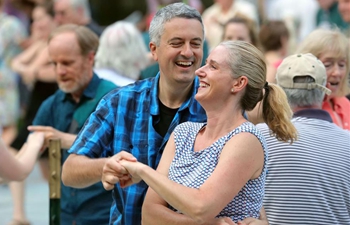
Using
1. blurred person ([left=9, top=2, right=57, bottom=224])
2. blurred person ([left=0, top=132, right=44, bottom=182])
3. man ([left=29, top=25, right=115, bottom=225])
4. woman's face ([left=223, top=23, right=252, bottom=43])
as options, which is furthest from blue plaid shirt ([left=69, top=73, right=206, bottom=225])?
blurred person ([left=9, top=2, right=57, bottom=224])

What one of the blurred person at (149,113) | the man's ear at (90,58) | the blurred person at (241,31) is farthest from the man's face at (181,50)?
the blurred person at (241,31)

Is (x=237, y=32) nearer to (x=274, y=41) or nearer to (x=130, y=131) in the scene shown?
(x=274, y=41)

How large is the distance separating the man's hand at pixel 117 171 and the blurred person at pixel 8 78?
6246 mm

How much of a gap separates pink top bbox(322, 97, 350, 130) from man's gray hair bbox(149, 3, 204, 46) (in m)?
1.33

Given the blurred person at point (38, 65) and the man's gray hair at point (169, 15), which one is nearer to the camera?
the man's gray hair at point (169, 15)

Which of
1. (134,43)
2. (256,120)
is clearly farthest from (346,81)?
(134,43)

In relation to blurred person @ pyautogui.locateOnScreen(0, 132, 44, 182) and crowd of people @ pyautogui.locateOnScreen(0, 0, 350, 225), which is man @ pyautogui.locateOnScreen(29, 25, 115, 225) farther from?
blurred person @ pyautogui.locateOnScreen(0, 132, 44, 182)

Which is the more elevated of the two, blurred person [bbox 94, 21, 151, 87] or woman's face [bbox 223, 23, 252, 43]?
woman's face [bbox 223, 23, 252, 43]

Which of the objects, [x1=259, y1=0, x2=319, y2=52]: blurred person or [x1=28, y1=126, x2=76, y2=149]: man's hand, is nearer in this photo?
[x1=28, y1=126, x2=76, y2=149]: man's hand

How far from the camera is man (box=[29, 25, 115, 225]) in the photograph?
532 centimetres

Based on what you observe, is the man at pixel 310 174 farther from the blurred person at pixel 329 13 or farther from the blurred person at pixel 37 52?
the blurred person at pixel 329 13

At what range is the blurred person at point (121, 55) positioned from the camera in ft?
23.3

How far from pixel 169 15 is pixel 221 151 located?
98 cm

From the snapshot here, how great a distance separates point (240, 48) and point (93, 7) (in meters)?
12.5
